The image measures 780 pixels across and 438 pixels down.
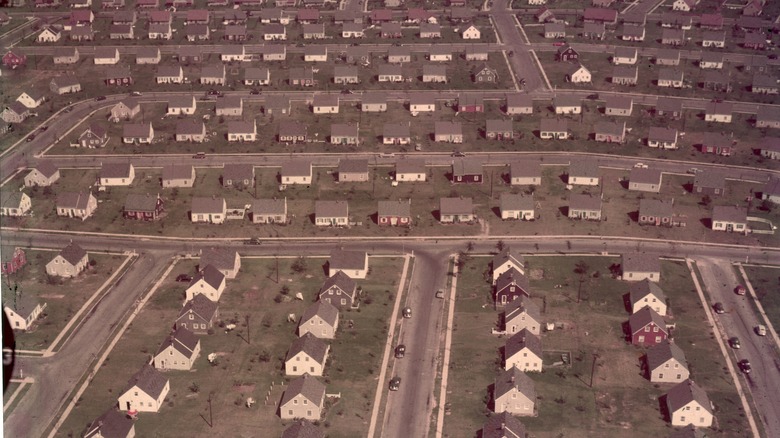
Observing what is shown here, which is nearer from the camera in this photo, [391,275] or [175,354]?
[175,354]

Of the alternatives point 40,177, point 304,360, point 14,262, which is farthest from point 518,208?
point 40,177

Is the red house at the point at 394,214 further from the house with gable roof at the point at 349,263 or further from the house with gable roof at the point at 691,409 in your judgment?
the house with gable roof at the point at 691,409

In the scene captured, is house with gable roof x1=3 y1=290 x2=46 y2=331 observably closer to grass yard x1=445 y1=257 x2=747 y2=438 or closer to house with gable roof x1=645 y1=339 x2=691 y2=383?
grass yard x1=445 y1=257 x2=747 y2=438

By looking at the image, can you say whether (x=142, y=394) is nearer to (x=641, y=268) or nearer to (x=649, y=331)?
(x=649, y=331)

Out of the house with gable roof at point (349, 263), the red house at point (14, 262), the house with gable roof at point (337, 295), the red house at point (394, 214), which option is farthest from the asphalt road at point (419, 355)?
the red house at point (14, 262)

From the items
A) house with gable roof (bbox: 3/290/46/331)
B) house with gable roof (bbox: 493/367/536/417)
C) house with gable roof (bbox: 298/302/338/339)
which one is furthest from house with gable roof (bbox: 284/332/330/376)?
house with gable roof (bbox: 3/290/46/331)

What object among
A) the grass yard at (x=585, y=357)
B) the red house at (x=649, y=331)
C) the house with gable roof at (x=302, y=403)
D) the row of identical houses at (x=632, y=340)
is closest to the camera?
the house with gable roof at (x=302, y=403)
